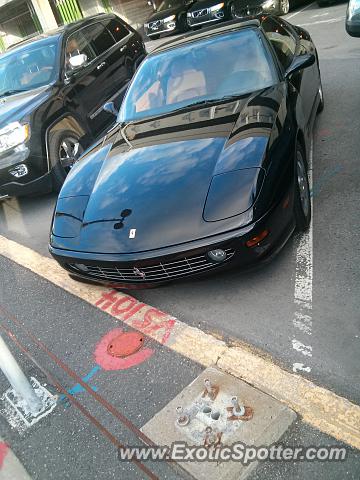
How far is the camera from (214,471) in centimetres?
206

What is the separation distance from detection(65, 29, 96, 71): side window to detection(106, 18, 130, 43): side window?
0.69m

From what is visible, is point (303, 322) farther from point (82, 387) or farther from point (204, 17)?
point (204, 17)

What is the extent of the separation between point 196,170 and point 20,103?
130 inches

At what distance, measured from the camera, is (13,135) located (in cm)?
510

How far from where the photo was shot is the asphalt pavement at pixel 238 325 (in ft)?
7.62

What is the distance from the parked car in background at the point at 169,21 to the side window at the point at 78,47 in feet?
26.1

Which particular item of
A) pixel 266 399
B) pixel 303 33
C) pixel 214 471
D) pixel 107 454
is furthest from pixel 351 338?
pixel 303 33

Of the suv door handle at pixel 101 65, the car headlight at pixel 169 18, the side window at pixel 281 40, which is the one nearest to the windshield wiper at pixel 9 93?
the suv door handle at pixel 101 65

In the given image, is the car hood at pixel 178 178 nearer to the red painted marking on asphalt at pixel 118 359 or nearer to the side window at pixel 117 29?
the red painted marking on asphalt at pixel 118 359

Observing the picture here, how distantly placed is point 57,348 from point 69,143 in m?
3.32

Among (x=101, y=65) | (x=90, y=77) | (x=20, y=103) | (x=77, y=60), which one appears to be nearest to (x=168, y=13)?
(x=101, y=65)

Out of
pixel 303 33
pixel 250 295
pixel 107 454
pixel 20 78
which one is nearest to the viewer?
pixel 107 454

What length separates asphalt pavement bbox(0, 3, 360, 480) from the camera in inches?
91.5

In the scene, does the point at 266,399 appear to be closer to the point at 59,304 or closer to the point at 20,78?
the point at 59,304
